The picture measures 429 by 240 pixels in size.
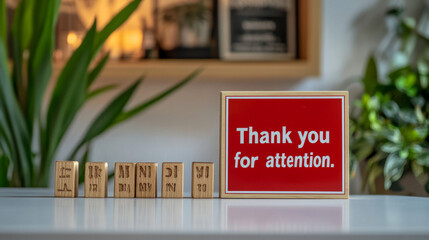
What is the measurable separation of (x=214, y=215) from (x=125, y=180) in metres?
0.24

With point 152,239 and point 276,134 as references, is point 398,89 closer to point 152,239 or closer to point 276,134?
point 276,134

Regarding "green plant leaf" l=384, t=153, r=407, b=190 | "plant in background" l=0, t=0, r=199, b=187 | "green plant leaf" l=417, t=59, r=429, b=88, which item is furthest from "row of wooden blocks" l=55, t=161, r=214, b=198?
"green plant leaf" l=417, t=59, r=429, b=88

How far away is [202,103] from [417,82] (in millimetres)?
706

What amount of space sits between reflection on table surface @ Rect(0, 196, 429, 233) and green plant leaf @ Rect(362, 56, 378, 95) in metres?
0.95

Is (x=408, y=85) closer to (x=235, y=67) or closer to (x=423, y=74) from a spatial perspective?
(x=423, y=74)

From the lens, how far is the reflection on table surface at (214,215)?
439 millimetres

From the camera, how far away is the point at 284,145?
0.75m

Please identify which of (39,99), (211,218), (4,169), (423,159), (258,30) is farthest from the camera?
(258,30)

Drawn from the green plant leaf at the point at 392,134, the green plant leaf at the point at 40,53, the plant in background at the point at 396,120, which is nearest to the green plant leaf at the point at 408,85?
the plant in background at the point at 396,120

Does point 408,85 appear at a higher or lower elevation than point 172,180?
higher

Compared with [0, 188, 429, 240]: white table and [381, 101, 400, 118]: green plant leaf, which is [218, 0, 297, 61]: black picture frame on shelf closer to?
[381, 101, 400, 118]: green plant leaf

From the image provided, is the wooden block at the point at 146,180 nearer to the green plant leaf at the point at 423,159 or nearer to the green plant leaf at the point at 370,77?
the green plant leaf at the point at 423,159

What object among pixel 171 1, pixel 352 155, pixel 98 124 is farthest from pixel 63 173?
pixel 171 1

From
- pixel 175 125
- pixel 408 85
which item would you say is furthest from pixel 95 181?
pixel 408 85
